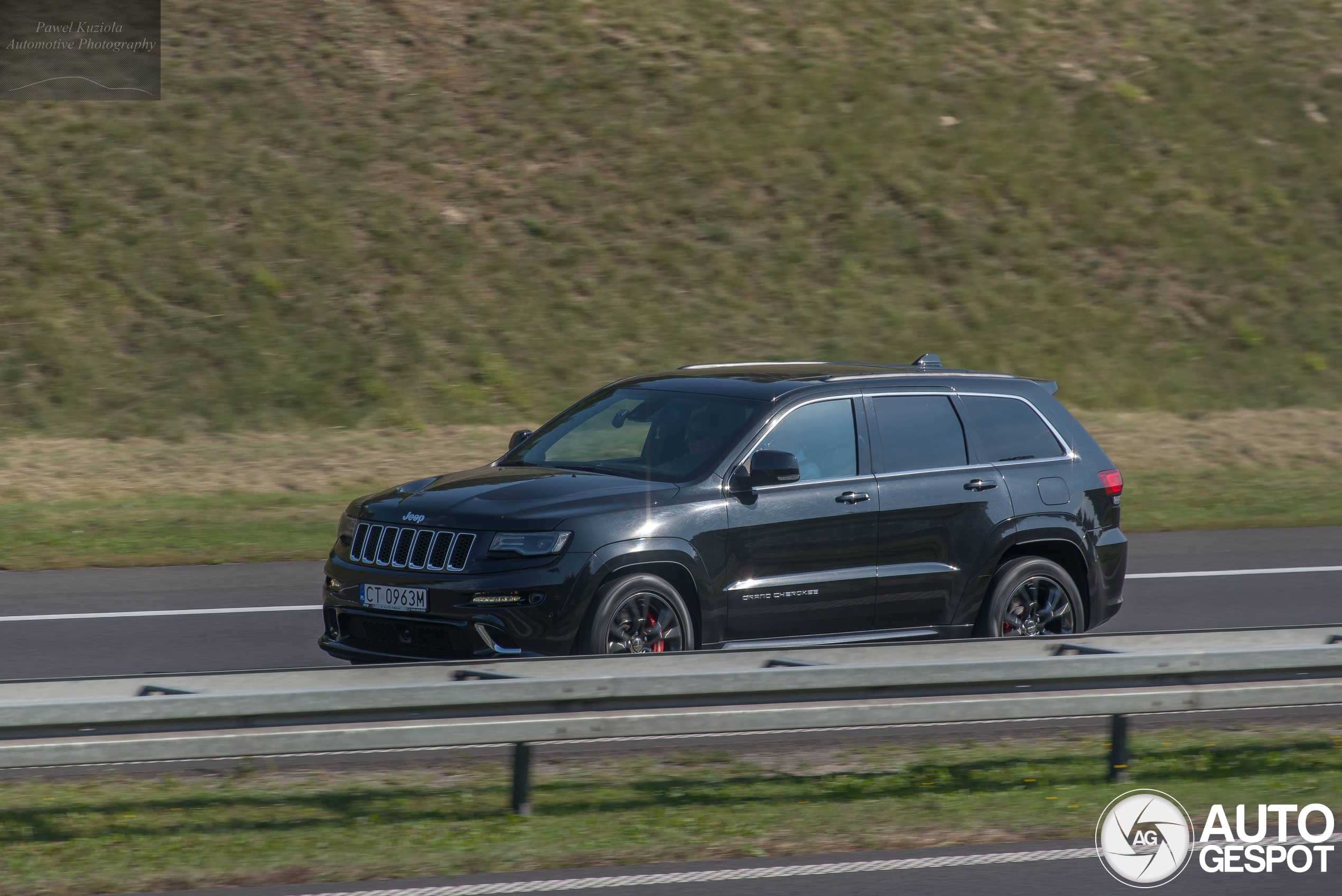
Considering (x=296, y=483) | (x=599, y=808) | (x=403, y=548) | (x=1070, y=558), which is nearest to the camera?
(x=599, y=808)

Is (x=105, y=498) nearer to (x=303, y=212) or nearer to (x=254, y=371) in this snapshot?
(x=254, y=371)

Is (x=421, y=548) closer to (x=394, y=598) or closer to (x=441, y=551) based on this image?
(x=441, y=551)

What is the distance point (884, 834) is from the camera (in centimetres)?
636

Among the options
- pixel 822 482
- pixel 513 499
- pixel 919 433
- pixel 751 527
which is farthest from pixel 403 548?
pixel 919 433

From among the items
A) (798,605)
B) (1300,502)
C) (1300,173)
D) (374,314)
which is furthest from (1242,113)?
(798,605)

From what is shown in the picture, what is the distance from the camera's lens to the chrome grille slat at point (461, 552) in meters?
7.91

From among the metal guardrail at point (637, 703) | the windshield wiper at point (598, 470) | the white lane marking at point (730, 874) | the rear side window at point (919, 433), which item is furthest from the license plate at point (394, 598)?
the rear side window at point (919, 433)

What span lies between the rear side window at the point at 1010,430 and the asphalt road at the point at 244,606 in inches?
71.1

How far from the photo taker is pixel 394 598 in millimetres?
8070

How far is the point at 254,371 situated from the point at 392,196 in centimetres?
457

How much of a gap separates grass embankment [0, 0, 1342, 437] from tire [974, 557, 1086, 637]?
11.3m

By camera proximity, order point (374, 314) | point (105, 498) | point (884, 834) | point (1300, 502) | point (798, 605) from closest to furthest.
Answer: point (884, 834), point (798, 605), point (105, 498), point (1300, 502), point (374, 314)

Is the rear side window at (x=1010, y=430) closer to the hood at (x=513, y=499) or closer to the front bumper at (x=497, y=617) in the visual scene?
the hood at (x=513, y=499)

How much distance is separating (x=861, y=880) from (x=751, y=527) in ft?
9.66
